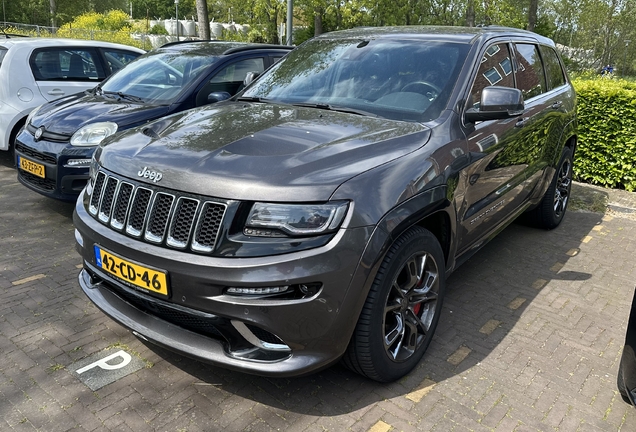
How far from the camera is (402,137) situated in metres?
3.02

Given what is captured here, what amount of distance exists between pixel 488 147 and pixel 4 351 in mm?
3223

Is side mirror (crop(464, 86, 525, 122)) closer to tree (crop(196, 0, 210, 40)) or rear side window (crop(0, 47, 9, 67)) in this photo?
rear side window (crop(0, 47, 9, 67))

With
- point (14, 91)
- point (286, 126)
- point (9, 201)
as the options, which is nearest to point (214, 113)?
point (286, 126)

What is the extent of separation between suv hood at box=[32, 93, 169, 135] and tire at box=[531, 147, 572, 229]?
12.9 ft

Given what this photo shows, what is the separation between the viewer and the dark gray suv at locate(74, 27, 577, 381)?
2.43 meters

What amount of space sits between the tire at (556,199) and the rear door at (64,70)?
19.5ft

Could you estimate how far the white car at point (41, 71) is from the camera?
6.96 meters

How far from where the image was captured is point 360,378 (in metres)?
3.09

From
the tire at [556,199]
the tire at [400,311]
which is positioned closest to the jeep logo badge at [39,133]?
the tire at [400,311]

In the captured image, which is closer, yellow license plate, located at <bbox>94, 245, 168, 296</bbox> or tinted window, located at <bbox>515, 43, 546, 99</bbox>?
yellow license plate, located at <bbox>94, 245, 168, 296</bbox>

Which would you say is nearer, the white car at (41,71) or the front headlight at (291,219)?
the front headlight at (291,219)

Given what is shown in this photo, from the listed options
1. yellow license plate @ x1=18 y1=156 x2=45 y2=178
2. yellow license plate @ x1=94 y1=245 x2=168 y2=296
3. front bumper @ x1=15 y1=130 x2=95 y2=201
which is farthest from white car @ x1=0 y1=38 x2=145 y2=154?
yellow license plate @ x1=94 y1=245 x2=168 y2=296

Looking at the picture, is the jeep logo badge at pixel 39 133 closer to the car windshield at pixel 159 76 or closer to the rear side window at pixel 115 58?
the car windshield at pixel 159 76

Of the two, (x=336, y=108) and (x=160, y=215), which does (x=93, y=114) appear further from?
(x=160, y=215)
